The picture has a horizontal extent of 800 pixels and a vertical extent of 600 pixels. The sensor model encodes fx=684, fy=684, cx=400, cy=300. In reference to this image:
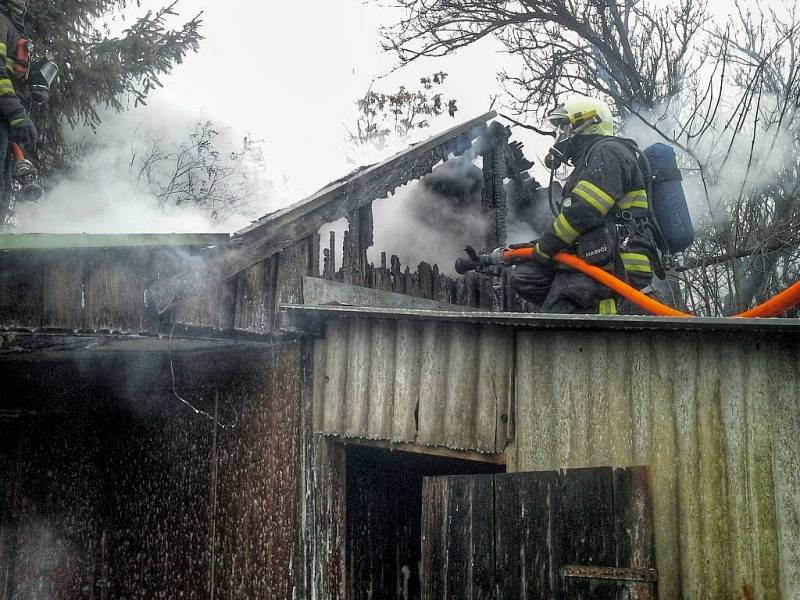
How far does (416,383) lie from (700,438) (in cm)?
170

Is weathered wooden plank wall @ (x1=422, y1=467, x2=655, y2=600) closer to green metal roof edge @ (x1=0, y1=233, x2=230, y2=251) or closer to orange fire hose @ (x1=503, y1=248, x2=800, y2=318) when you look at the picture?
orange fire hose @ (x1=503, y1=248, x2=800, y2=318)

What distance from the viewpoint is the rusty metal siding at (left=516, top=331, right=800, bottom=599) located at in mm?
3217

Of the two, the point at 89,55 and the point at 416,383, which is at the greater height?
the point at 89,55

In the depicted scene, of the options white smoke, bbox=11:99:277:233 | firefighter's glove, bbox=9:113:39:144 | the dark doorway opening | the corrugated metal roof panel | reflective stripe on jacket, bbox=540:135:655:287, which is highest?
white smoke, bbox=11:99:277:233

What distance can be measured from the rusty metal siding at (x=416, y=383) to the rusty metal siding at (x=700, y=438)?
1.24ft

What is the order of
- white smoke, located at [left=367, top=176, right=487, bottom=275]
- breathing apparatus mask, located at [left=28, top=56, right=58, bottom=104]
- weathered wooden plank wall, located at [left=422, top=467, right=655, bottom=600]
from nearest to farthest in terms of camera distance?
weathered wooden plank wall, located at [left=422, top=467, right=655, bottom=600] → breathing apparatus mask, located at [left=28, top=56, right=58, bottom=104] → white smoke, located at [left=367, top=176, right=487, bottom=275]

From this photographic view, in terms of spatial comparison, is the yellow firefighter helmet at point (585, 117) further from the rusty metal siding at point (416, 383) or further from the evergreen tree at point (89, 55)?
the evergreen tree at point (89, 55)

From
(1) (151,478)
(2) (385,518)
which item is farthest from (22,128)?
(2) (385,518)

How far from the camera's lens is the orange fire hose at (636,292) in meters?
4.03

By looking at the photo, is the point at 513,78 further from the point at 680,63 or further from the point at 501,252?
the point at 501,252

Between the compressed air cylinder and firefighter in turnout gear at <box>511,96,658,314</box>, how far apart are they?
198mm

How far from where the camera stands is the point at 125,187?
15367mm

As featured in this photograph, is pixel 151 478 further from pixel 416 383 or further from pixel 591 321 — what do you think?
pixel 591 321

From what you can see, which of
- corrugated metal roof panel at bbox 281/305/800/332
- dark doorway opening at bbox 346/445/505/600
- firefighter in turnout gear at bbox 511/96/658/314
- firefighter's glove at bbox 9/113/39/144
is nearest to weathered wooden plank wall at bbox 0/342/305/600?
dark doorway opening at bbox 346/445/505/600
